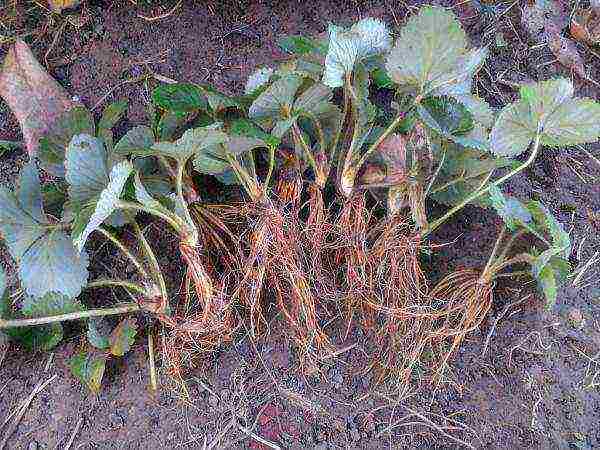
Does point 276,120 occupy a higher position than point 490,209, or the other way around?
point 276,120

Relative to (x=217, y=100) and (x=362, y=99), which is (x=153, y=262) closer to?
(x=217, y=100)

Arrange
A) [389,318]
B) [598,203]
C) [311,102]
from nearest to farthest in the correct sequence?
[311,102]
[389,318]
[598,203]

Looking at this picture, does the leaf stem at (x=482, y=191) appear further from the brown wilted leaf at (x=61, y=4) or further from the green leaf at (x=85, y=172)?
the brown wilted leaf at (x=61, y=4)

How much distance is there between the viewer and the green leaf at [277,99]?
102 centimetres

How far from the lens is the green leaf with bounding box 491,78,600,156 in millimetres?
1057

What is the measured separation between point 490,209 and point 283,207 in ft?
1.28

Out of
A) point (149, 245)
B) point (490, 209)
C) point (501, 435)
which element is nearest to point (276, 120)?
point (149, 245)

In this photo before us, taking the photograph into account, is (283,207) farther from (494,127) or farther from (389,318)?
(494,127)

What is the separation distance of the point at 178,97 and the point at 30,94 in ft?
1.39

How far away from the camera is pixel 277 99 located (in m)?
1.05

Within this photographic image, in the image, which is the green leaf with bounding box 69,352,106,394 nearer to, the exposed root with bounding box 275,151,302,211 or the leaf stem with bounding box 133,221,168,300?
the leaf stem with bounding box 133,221,168,300

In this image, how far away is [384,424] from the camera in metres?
1.11

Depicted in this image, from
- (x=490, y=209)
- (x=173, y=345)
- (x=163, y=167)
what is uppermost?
(x=163, y=167)

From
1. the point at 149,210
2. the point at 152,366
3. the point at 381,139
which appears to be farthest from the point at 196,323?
the point at 381,139
